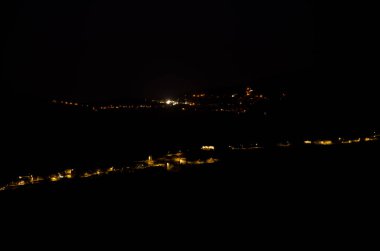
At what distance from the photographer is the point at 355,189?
3.48m

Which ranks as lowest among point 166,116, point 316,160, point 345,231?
point 345,231

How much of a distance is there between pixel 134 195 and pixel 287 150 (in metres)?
2.80

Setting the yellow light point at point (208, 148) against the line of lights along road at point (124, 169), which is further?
the yellow light point at point (208, 148)

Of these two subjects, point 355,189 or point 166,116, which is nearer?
point 355,189

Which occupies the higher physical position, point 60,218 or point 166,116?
point 166,116

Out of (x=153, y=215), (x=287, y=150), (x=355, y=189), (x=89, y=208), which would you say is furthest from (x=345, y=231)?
(x=287, y=150)

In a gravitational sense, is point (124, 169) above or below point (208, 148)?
below

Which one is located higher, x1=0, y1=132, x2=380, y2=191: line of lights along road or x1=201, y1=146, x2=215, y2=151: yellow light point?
x1=201, y1=146, x2=215, y2=151: yellow light point

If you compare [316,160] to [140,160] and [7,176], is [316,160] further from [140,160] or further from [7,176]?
[7,176]

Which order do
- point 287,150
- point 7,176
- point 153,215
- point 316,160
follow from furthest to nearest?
point 287,150, point 7,176, point 316,160, point 153,215

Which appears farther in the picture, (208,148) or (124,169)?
(208,148)

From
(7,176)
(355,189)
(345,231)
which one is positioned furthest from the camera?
(7,176)

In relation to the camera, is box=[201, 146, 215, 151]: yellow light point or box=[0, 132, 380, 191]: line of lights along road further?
box=[201, 146, 215, 151]: yellow light point

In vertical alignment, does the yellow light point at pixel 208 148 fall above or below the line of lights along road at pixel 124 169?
above
